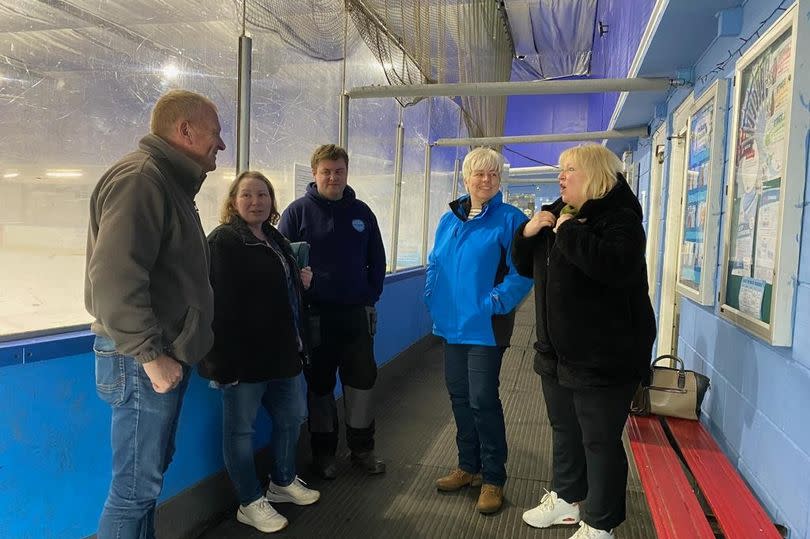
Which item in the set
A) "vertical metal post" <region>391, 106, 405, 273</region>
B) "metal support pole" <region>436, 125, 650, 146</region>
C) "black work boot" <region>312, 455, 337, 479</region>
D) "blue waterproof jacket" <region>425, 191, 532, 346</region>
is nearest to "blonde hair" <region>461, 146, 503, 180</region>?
"blue waterproof jacket" <region>425, 191, 532, 346</region>

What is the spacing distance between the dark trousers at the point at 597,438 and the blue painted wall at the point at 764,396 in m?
0.45

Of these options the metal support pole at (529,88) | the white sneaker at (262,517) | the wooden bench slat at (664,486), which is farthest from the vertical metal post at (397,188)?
the white sneaker at (262,517)

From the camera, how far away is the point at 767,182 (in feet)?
6.01

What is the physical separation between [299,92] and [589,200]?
1.80 meters

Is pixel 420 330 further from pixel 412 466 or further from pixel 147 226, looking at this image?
pixel 147 226

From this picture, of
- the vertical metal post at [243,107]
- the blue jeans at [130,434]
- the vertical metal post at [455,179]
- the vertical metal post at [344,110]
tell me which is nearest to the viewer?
the blue jeans at [130,434]

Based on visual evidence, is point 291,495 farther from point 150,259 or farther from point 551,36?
point 551,36

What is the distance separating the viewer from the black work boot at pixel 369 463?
267 centimetres

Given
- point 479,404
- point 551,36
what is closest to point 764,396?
point 479,404

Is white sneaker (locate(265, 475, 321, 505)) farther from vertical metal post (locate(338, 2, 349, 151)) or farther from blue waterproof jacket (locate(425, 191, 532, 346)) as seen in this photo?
vertical metal post (locate(338, 2, 349, 151))

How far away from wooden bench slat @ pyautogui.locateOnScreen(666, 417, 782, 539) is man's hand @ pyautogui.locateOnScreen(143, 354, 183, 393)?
1.65 m

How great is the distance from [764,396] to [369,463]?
5.59 ft

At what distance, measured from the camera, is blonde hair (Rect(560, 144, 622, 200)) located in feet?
5.81

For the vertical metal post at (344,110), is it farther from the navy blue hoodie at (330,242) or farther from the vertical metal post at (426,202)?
the vertical metal post at (426,202)
